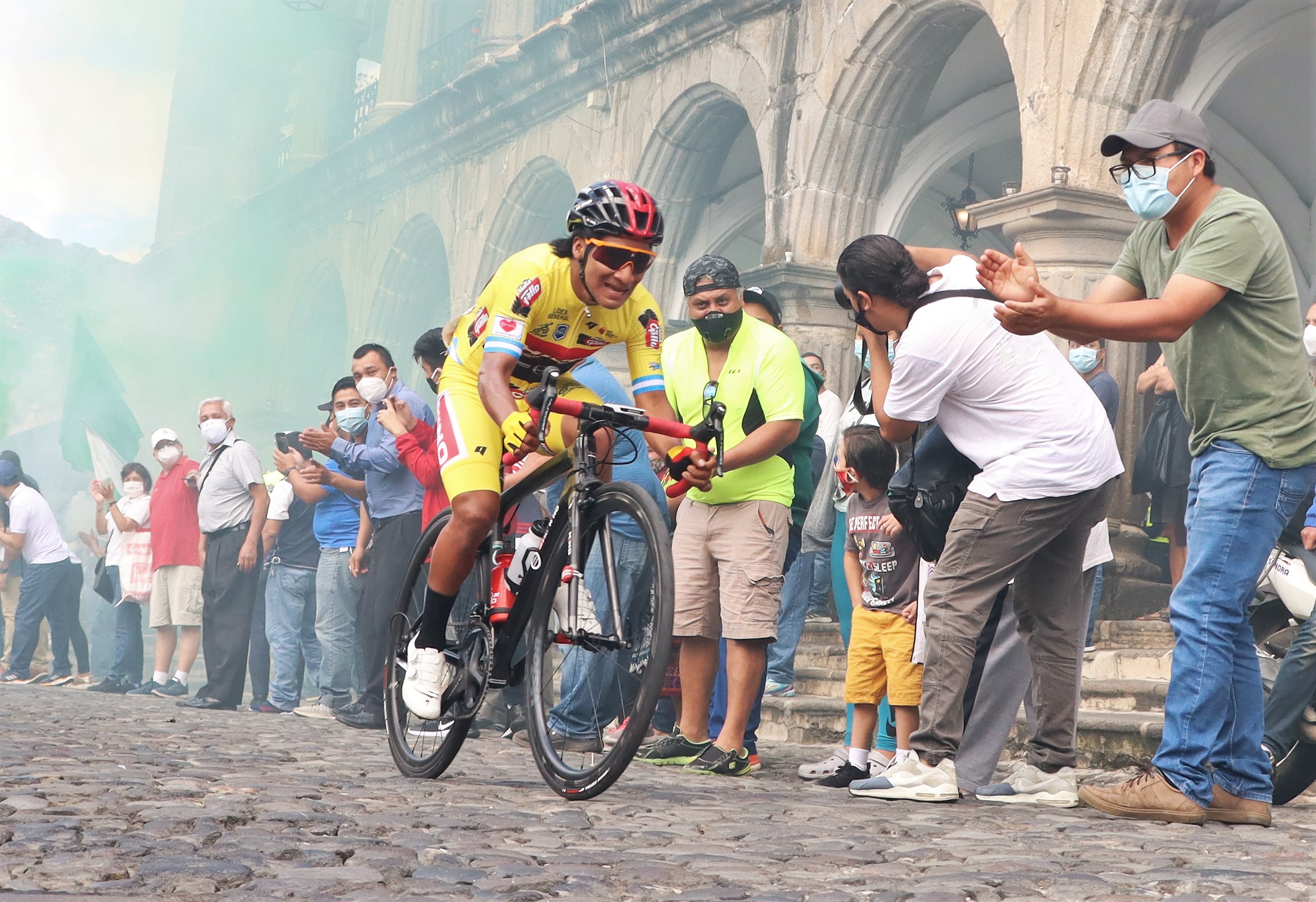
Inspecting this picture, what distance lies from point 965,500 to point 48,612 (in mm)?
11892

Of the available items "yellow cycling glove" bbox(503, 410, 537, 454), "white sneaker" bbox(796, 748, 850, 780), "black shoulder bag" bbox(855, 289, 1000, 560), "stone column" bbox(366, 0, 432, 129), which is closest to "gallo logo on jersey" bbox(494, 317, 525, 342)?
"yellow cycling glove" bbox(503, 410, 537, 454)

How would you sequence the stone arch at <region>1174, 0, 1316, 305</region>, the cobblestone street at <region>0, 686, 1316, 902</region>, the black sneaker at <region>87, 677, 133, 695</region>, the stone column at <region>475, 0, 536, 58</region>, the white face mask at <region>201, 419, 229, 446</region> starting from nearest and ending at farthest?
the cobblestone street at <region>0, 686, 1316, 902</region>, the white face mask at <region>201, 419, 229, 446</region>, the stone arch at <region>1174, 0, 1316, 305</region>, the black sneaker at <region>87, 677, 133, 695</region>, the stone column at <region>475, 0, 536, 58</region>

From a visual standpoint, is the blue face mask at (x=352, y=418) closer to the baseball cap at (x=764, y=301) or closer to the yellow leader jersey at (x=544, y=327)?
the baseball cap at (x=764, y=301)

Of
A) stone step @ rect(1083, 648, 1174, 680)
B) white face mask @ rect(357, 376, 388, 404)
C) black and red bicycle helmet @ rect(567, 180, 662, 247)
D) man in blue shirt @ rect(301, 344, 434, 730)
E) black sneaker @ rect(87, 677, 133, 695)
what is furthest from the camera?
black sneaker @ rect(87, 677, 133, 695)

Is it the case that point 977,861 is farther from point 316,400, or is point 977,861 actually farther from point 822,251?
point 316,400

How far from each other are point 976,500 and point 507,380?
1.51m

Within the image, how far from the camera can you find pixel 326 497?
968cm

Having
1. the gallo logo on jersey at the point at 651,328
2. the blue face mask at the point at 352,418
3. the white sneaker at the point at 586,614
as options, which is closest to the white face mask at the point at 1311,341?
the gallo logo on jersey at the point at 651,328

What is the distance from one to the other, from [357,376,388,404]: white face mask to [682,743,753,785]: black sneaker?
3.36 m

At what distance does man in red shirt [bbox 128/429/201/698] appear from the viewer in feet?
39.1

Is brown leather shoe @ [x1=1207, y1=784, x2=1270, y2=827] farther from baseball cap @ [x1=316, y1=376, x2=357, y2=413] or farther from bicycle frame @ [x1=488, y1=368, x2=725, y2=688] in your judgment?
baseball cap @ [x1=316, y1=376, x2=357, y2=413]

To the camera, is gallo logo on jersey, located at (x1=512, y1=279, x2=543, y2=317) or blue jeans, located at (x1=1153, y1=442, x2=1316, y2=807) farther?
gallo logo on jersey, located at (x1=512, y1=279, x2=543, y2=317)

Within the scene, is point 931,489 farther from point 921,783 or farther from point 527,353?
point 527,353

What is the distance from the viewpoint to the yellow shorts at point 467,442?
4762 millimetres
